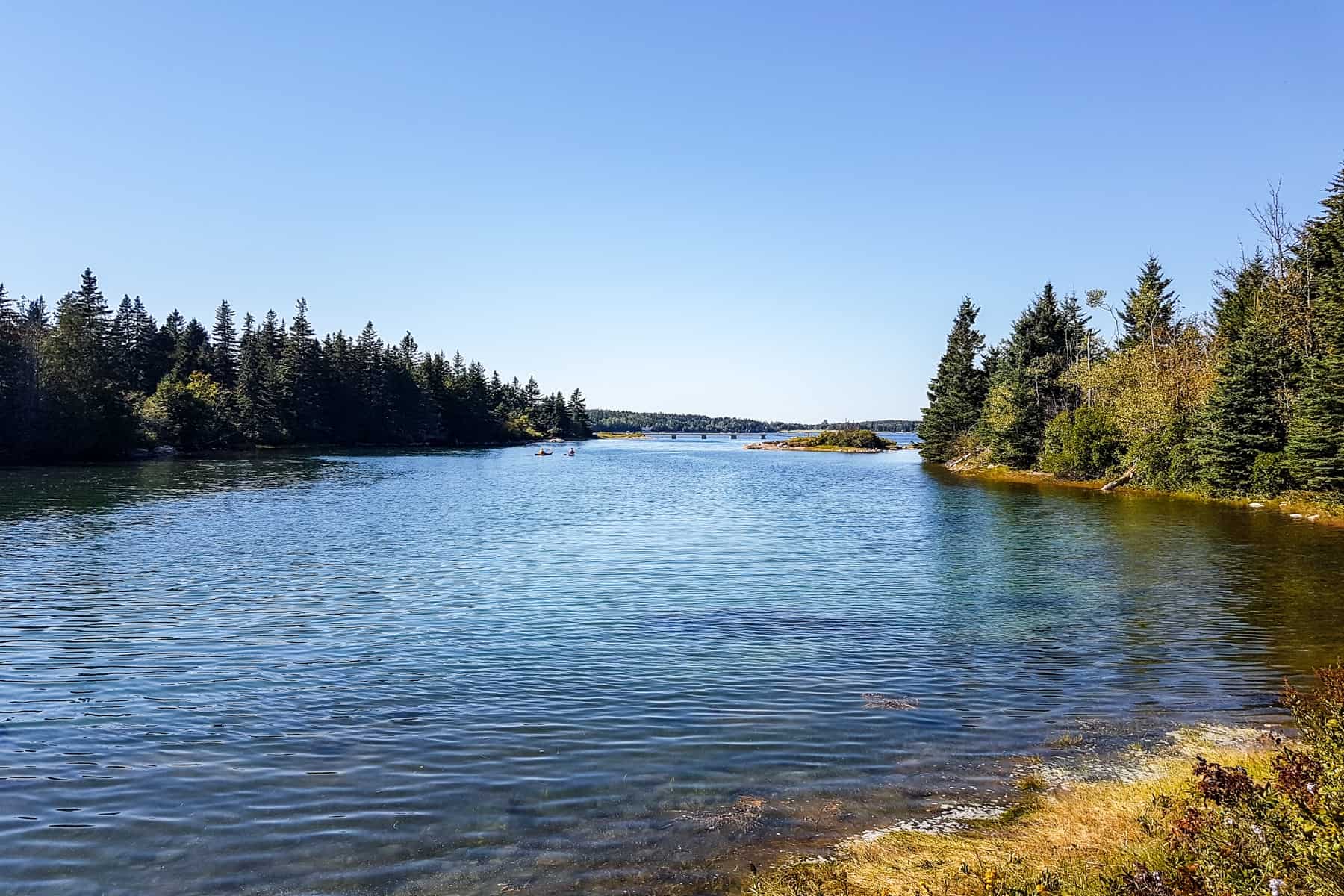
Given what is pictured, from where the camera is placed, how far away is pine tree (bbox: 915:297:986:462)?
10881cm

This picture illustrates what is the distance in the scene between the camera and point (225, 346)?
145 m

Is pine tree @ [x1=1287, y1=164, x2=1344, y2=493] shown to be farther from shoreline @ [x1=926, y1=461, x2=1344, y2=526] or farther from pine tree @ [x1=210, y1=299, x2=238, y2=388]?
pine tree @ [x1=210, y1=299, x2=238, y2=388]

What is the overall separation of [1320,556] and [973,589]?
16.0 metres

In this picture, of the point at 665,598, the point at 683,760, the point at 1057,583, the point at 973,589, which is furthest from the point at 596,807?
the point at 1057,583

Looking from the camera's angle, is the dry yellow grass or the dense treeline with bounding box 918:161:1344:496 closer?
the dry yellow grass

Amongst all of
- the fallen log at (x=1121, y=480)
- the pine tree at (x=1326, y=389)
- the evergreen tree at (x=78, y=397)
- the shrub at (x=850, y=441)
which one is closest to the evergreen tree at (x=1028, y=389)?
the fallen log at (x=1121, y=480)

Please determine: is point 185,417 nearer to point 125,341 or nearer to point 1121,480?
point 125,341

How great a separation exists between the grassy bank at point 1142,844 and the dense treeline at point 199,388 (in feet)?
327

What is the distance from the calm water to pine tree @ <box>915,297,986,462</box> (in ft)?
232

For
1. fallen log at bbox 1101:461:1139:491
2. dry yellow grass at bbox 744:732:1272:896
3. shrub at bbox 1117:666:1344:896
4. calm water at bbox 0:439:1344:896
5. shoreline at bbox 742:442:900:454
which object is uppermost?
shoreline at bbox 742:442:900:454

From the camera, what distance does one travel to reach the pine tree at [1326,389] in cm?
4222

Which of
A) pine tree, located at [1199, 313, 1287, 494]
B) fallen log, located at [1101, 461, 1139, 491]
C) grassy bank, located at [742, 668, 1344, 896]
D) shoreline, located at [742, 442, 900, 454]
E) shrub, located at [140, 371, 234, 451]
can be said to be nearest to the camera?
grassy bank, located at [742, 668, 1344, 896]

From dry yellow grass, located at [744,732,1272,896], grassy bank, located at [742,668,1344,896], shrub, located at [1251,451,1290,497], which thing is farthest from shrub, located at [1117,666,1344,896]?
shrub, located at [1251,451,1290,497]

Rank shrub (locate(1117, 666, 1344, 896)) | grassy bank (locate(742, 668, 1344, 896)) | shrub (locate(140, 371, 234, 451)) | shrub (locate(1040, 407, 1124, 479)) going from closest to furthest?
shrub (locate(1117, 666, 1344, 896)), grassy bank (locate(742, 668, 1344, 896)), shrub (locate(1040, 407, 1124, 479)), shrub (locate(140, 371, 234, 451))
